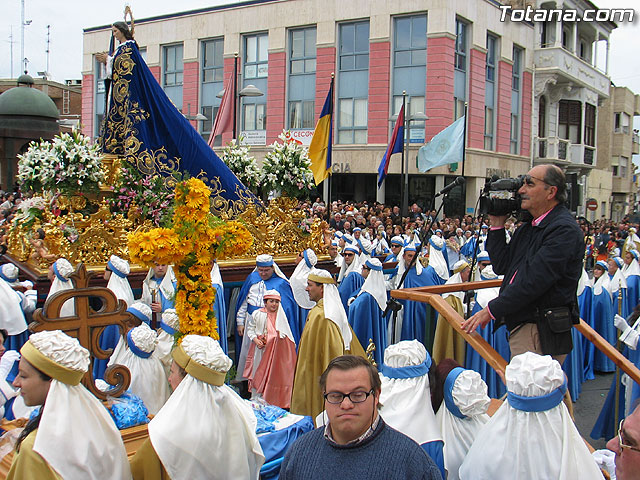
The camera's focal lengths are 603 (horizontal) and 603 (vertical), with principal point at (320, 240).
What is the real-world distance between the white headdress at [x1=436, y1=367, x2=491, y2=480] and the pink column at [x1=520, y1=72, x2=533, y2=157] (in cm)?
2862

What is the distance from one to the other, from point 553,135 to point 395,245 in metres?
23.7

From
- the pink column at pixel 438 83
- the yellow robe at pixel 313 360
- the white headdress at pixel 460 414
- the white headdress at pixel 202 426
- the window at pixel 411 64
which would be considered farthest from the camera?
the window at pixel 411 64

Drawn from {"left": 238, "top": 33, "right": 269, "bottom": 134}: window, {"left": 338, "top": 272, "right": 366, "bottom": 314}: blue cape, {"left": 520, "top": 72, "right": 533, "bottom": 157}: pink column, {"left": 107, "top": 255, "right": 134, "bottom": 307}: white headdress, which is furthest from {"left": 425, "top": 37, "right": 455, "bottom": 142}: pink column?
{"left": 107, "top": 255, "right": 134, "bottom": 307}: white headdress

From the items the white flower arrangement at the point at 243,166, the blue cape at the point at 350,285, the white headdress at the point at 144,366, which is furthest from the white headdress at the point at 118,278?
the white flower arrangement at the point at 243,166

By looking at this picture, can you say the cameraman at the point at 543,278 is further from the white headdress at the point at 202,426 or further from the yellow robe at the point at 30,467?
the yellow robe at the point at 30,467

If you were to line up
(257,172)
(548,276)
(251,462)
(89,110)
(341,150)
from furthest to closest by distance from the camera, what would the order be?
(89,110), (341,150), (257,172), (548,276), (251,462)

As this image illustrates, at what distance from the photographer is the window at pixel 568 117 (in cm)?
3316

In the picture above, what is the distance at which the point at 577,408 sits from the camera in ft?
24.4

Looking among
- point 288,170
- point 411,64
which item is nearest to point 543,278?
point 288,170

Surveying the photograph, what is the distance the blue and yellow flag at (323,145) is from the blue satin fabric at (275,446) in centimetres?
979

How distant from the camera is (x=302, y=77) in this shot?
26.6 m

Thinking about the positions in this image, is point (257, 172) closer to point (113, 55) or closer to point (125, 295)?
point (113, 55)

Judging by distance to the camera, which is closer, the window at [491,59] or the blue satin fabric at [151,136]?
the blue satin fabric at [151,136]

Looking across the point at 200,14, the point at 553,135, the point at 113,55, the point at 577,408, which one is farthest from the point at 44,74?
the point at 577,408
